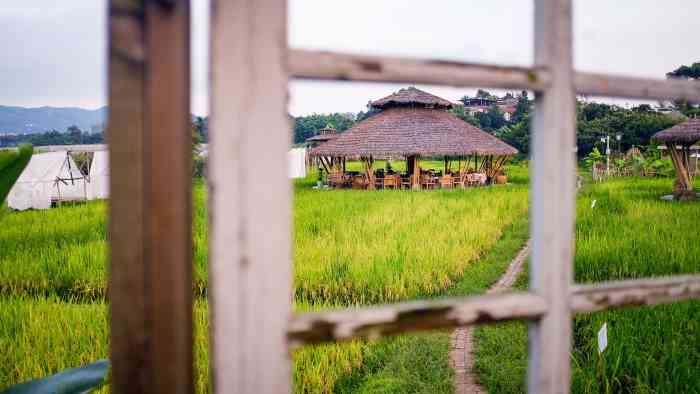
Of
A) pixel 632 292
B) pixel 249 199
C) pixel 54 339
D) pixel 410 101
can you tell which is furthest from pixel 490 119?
pixel 249 199

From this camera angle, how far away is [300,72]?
1.55ft

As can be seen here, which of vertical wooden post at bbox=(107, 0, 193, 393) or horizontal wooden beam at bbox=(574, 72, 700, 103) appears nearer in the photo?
vertical wooden post at bbox=(107, 0, 193, 393)

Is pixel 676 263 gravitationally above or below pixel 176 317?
below

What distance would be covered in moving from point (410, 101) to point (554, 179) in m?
16.0

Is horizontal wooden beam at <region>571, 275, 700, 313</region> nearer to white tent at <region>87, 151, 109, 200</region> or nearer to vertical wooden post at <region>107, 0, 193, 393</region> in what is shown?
vertical wooden post at <region>107, 0, 193, 393</region>

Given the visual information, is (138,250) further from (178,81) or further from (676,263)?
(676,263)

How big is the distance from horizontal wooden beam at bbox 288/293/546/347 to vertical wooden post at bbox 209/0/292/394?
3 centimetres

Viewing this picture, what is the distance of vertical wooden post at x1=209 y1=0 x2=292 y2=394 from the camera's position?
1.49 feet

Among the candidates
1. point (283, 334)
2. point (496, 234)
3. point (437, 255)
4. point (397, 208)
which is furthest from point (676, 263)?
point (397, 208)

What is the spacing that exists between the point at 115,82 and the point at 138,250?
145 mm

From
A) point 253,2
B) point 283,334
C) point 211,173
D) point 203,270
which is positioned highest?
point 253,2

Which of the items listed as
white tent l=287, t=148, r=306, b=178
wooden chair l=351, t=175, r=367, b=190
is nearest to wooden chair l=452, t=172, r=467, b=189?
wooden chair l=351, t=175, r=367, b=190

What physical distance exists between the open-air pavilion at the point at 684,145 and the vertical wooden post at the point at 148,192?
6.84 m

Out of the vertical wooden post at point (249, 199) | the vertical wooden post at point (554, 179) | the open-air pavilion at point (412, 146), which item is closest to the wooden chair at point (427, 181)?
the open-air pavilion at point (412, 146)
